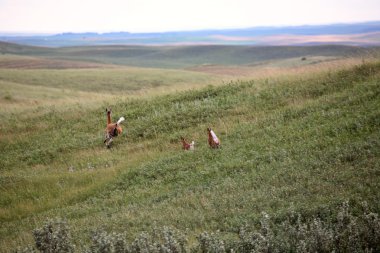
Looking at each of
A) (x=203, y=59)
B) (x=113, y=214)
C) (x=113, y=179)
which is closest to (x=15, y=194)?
(x=113, y=179)

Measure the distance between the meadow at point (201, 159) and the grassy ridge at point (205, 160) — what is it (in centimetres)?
5

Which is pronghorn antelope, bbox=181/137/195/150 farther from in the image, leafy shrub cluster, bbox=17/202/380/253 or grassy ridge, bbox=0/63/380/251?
leafy shrub cluster, bbox=17/202/380/253

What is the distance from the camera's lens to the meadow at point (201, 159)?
9.11 metres

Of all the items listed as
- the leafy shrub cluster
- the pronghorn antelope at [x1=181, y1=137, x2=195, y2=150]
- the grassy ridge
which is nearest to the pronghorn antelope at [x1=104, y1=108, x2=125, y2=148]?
the grassy ridge

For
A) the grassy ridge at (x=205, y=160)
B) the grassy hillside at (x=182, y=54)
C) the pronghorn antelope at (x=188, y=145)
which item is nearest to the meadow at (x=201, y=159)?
the grassy ridge at (x=205, y=160)

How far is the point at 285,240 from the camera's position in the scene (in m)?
7.04

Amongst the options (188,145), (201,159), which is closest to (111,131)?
(188,145)

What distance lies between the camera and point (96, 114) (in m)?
23.3

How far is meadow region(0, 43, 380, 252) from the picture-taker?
911 centimetres

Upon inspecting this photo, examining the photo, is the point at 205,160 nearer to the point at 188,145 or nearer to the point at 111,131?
the point at 188,145

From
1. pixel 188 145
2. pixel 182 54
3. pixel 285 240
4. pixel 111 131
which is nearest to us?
pixel 285 240

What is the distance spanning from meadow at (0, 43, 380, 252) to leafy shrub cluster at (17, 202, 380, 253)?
0.35 metres

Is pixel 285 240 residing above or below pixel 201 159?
above

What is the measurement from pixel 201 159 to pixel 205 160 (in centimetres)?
21
